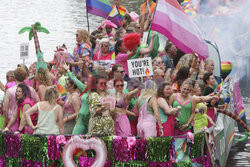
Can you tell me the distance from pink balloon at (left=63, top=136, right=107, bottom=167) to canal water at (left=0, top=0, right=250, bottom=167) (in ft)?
28.2

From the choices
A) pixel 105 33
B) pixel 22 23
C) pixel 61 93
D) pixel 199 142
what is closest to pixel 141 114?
pixel 199 142

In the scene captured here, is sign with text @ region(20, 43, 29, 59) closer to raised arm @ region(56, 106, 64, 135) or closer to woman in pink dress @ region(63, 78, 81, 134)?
woman in pink dress @ region(63, 78, 81, 134)

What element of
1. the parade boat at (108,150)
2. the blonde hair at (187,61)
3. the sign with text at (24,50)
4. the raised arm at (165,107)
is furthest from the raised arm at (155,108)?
the sign with text at (24,50)

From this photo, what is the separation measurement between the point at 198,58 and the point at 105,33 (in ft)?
12.1

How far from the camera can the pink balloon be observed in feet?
26.6

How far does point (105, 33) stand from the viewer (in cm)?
1360

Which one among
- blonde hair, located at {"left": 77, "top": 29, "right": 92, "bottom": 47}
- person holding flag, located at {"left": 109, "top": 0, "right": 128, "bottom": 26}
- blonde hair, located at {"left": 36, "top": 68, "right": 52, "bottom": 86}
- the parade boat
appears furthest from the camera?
person holding flag, located at {"left": 109, "top": 0, "right": 128, "bottom": 26}

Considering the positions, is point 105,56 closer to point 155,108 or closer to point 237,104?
point 155,108

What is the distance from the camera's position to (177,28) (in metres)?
10.4

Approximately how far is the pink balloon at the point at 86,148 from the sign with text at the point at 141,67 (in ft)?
3.83

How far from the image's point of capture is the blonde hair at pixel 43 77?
33.0 feet

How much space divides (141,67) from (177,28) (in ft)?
7.16

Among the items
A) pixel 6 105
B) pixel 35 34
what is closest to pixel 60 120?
pixel 6 105

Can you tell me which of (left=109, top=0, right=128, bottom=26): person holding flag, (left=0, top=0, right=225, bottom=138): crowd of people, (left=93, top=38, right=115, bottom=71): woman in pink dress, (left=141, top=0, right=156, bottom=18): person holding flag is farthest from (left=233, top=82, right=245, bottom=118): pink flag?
(left=109, top=0, right=128, bottom=26): person holding flag
